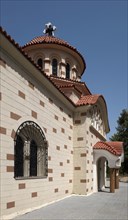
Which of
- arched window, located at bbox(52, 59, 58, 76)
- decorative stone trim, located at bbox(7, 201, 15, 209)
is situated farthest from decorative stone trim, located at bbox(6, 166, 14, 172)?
arched window, located at bbox(52, 59, 58, 76)

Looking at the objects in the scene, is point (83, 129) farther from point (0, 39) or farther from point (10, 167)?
point (0, 39)

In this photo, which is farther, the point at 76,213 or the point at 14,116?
the point at 76,213

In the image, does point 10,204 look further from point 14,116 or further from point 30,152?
point 14,116

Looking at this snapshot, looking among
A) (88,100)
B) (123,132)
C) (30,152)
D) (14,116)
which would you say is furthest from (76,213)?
(123,132)

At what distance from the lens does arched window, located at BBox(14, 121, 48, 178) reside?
9805 mm

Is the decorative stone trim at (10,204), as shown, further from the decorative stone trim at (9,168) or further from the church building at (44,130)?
the decorative stone trim at (9,168)

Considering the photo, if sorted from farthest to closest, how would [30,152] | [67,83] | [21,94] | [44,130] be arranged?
1. [67,83]
2. [44,130]
3. [30,152]
4. [21,94]

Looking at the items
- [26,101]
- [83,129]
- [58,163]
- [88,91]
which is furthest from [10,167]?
[88,91]

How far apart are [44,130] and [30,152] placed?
1400 mm

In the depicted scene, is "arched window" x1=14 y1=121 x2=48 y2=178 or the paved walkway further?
"arched window" x1=14 y1=121 x2=48 y2=178

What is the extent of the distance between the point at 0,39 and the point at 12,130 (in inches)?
109

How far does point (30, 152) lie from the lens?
10.9 m

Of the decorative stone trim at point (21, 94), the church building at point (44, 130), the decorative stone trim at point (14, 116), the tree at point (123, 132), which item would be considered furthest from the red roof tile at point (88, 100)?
the tree at point (123, 132)

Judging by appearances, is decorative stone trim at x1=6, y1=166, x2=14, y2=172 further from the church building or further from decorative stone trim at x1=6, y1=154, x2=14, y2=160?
decorative stone trim at x1=6, y1=154, x2=14, y2=160
